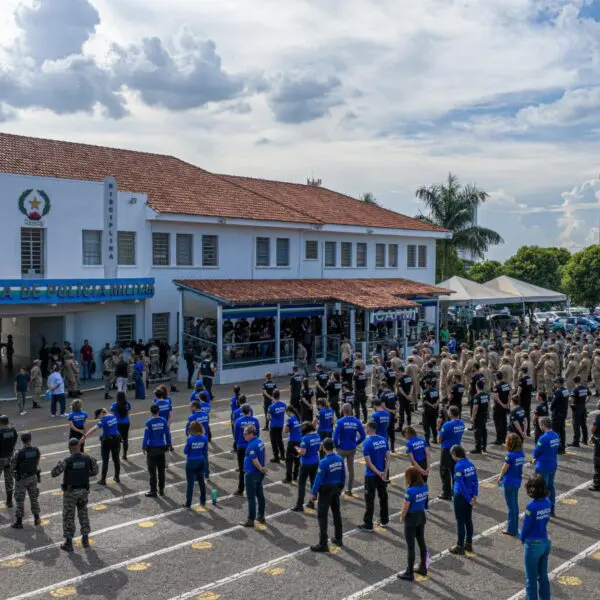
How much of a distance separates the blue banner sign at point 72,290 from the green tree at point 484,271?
46978 mm

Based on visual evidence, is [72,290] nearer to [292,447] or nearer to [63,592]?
[292,447]

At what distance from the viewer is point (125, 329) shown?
27.9m

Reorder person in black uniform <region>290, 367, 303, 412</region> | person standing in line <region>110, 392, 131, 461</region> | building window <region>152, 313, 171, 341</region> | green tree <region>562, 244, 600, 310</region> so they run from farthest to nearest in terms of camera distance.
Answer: green tree <region>562, 244, 600, 310</region> → building window <region>152, 313, 171, 341</region> → person in black uniform <region>290, 367, 303, 412</region> → person standing in line <region>110, 392, 131, 461</region>

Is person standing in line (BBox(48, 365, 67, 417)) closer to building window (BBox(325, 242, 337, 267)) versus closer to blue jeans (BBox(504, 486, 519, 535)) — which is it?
blue jeans (BBox(504, 486, 519, 535))

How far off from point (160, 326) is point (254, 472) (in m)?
18.3

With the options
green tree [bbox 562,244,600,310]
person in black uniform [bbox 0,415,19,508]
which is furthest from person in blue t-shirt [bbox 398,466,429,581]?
green tree [bbox 562,244,600,310]

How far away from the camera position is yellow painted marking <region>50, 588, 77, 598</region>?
889 cm

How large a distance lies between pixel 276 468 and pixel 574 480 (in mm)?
5996

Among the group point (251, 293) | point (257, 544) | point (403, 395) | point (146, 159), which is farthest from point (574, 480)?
point (146, 159)

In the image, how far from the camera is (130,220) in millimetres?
27734

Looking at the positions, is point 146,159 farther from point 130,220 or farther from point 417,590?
point 417,590

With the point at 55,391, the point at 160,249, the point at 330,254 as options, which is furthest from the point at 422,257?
the point at 55,391

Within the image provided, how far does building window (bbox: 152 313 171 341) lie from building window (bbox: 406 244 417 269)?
16973 mm

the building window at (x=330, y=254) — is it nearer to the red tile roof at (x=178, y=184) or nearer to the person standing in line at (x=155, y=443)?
the red tile roof at (x=178, y=184)
